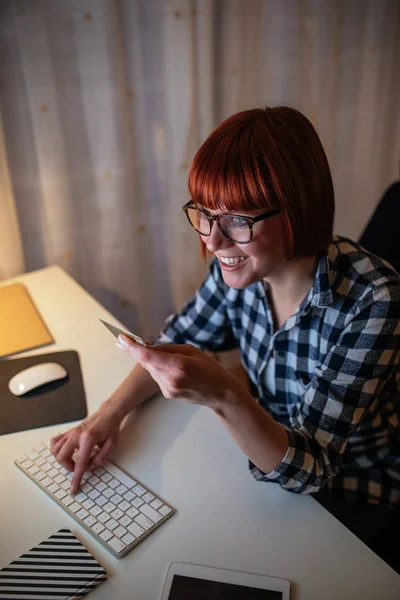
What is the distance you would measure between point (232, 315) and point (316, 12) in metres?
1.14

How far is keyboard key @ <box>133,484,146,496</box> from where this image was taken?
2.56 ft

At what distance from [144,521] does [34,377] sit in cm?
41

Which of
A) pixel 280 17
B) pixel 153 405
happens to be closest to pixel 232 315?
pixel 153 405

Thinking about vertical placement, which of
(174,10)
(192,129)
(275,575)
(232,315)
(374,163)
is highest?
(174,10)

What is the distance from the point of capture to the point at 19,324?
1219 millimetres

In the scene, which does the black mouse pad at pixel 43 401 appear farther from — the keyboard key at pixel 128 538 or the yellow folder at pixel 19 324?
the keyboard key at pixel 128 538

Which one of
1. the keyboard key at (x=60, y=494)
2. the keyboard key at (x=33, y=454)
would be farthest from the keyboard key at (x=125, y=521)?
the keyboard key at (x=33, y=454)

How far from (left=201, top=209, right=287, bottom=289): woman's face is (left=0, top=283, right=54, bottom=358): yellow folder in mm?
501

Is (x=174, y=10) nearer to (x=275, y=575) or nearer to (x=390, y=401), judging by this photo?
(x=390, y=401)

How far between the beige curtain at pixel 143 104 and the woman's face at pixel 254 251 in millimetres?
714

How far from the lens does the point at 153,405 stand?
38.5 inches

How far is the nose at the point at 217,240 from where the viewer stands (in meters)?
0.85

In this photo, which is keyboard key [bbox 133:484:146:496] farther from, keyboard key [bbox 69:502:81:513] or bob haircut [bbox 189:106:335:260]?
bob haircut [bbox 189:106:335:260]

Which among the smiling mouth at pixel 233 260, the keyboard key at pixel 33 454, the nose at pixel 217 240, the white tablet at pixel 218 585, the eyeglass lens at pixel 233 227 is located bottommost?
the white tablet at pixel 218 585
